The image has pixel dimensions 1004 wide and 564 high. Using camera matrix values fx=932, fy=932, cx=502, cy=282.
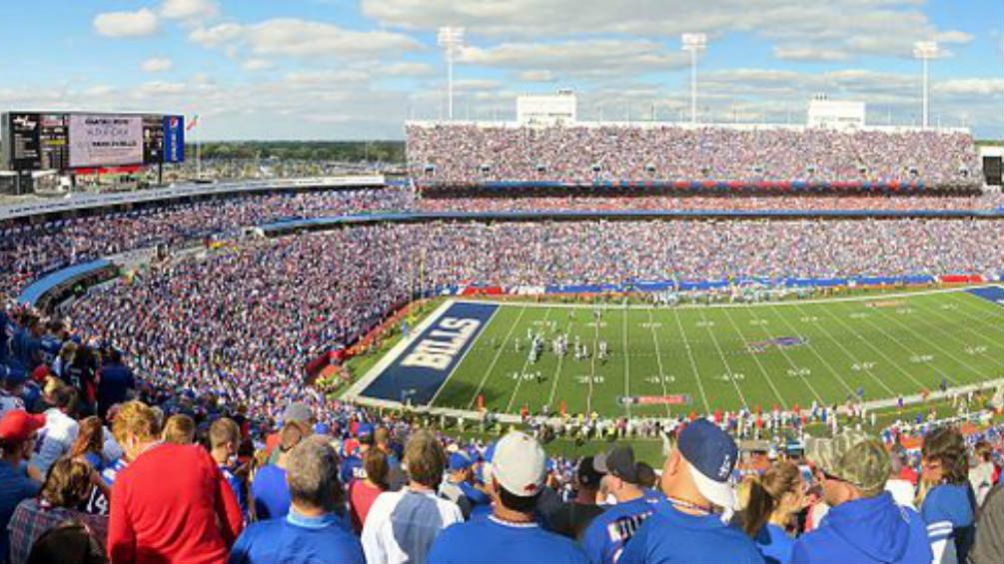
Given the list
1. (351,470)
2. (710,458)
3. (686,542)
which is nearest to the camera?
(686,542)

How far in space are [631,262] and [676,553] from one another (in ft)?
174

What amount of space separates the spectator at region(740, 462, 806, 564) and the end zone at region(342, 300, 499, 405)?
2563 centimetres

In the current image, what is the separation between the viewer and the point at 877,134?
70.8 m

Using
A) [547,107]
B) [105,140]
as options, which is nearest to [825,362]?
[105,140]

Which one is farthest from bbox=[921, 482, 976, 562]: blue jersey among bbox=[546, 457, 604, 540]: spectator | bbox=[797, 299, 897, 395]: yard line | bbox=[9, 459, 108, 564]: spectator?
bbox=[797, 299, 897, 395]: yard line

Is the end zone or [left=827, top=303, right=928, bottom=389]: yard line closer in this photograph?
the end zone

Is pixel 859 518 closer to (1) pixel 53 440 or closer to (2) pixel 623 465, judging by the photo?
(2) pixel 623 465

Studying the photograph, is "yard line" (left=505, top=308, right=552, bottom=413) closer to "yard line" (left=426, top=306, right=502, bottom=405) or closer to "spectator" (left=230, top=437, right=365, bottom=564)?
"yard line" (left=426, top=306, right=502, bottom=405)

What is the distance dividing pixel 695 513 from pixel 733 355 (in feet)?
113

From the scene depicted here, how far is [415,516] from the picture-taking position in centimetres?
463

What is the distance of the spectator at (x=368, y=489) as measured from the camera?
211 inches

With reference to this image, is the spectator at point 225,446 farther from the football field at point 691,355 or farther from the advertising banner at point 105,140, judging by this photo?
the advertising banner at point 105,140

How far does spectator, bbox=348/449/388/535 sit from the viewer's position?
536cm

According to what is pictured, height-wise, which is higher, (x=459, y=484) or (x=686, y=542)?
(x=686, y=542)
